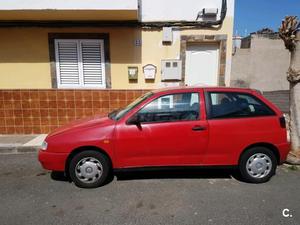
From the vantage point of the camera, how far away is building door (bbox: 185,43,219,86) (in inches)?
279

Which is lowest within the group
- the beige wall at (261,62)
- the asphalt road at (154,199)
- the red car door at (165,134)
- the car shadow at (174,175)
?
the asphalt road at (154,199)

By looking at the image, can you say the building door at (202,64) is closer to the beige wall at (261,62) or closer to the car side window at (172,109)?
the car side window at (172,109)

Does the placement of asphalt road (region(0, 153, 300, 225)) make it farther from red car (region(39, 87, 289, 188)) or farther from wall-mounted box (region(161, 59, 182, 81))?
wall-mounted box (region(161, 59, 182, 81))

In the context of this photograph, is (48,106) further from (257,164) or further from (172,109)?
(257,164)

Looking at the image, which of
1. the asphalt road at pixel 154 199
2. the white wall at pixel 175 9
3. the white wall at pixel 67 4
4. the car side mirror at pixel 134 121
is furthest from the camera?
the white wall at pixel 175 9

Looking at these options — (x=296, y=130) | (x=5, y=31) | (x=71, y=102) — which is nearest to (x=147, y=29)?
(x=71, y=102)

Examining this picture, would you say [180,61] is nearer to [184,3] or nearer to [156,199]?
[184,3]

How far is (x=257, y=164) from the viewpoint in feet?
12.9

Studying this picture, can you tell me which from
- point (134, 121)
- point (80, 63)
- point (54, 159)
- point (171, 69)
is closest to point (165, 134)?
point (134, 121)

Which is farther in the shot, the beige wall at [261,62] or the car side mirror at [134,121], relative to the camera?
the beige wall at [261,62]

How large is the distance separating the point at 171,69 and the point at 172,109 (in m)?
3.32

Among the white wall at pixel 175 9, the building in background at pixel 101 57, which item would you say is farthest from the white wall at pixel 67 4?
the white wall at pixel 175 9

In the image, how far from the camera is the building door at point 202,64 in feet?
23.2

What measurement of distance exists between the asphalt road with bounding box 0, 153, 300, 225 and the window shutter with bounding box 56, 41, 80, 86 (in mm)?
3323
